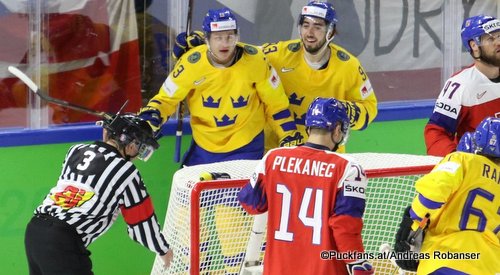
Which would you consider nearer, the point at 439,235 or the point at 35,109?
the point at 439,235

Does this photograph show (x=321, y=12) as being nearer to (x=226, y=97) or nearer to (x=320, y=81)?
(x=320, y=81)

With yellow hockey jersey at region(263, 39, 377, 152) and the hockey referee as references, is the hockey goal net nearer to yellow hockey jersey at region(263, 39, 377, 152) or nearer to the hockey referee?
the hockey referee

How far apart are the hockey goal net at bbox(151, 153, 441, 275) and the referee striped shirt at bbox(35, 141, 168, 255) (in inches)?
7.9

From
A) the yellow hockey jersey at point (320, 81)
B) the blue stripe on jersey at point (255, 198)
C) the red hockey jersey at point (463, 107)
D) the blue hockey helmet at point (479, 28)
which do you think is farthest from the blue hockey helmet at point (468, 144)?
the yellow hockey jersey at point (320, 81)

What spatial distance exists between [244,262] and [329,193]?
86 cm

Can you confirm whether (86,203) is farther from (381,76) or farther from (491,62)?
(381,76)

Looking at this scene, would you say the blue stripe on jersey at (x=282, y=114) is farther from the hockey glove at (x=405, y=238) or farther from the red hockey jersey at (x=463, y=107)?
the hockey glove at (x=405, y=238)

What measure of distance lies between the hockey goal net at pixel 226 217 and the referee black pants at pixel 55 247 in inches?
20.0

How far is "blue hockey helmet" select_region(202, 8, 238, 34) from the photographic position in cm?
638

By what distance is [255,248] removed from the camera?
216 inches

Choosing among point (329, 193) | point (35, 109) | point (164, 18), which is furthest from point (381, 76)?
point (329, 193)

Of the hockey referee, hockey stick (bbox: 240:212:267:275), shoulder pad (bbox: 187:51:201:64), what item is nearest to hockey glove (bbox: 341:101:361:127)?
shoulder pad (bbox: 187:51:201:64)

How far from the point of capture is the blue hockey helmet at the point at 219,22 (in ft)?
20.9

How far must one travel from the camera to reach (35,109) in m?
6.86
